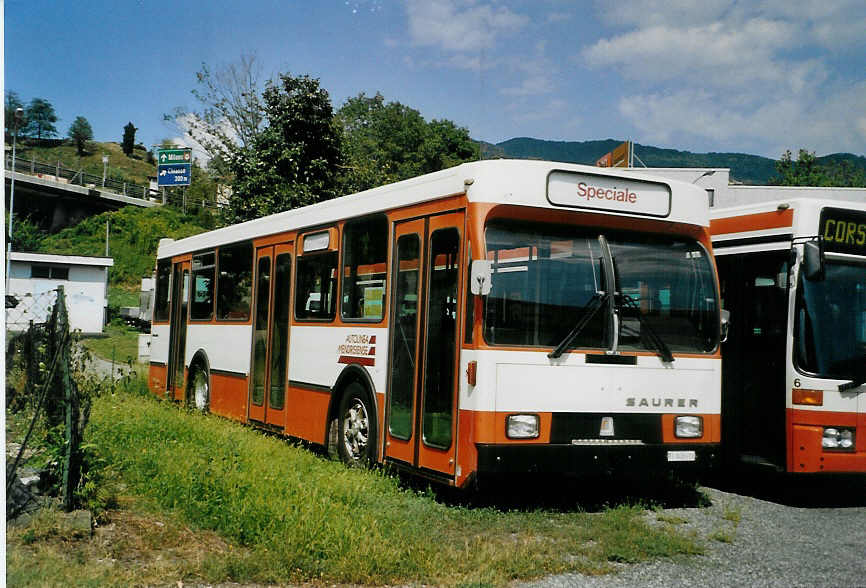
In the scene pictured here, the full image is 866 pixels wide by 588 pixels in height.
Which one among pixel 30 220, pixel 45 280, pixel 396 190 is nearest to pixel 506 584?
pixel 396 190

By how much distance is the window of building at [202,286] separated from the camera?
14547 millimetres

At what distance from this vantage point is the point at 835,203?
9.05 meters

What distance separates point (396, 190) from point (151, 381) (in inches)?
412

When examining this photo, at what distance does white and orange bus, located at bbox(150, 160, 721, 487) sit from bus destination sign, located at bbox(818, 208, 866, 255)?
1.43m

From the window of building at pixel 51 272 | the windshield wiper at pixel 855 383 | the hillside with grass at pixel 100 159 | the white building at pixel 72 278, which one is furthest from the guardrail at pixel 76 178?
the windshield wiper at pixel 855 383

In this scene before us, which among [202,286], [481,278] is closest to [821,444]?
[481,278]

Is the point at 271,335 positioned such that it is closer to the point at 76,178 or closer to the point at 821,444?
the point at 821,444

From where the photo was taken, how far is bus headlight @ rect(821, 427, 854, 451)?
8.56m

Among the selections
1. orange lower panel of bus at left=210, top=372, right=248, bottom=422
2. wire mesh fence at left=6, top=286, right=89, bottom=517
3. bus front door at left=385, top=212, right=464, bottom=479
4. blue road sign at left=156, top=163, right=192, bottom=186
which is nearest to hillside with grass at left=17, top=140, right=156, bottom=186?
blue road sign at left=156, top=163, right=192, bottom=186

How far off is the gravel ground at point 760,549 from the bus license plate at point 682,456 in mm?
496

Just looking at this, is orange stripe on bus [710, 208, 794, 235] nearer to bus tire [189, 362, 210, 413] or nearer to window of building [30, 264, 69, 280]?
bus tire [189, 362, 210, 413]

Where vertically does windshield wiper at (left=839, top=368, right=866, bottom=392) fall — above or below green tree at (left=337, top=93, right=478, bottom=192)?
below

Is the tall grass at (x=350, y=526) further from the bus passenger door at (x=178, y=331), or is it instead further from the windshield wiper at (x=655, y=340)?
the bus passenger door at (x=178, y=331)

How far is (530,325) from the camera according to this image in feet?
24.6
